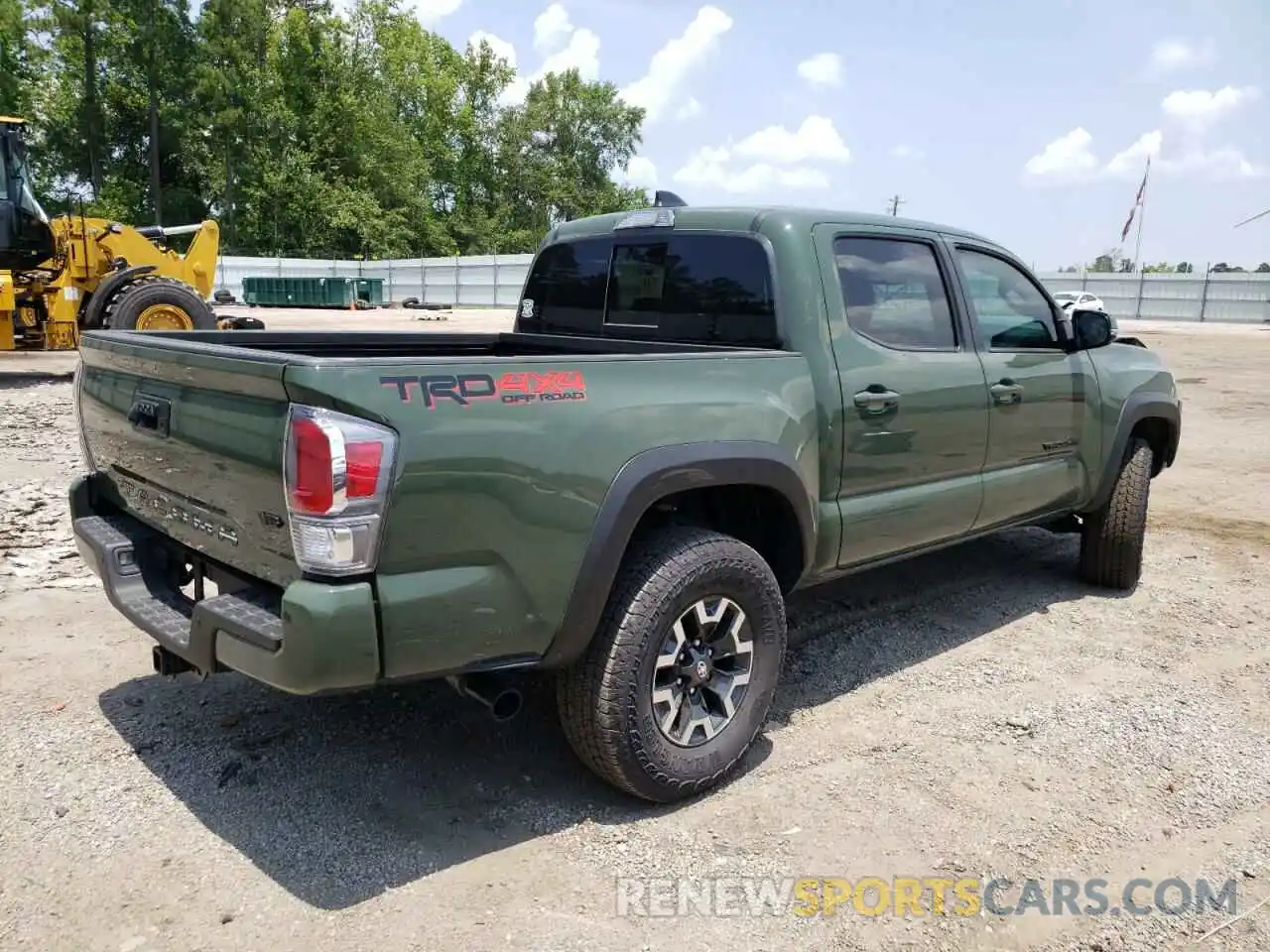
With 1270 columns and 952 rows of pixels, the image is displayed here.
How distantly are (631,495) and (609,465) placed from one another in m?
0.12

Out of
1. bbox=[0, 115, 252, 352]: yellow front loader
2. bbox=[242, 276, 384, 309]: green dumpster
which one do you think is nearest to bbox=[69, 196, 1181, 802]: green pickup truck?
bbox=[0, 115, 252, 352]: yellow front loader

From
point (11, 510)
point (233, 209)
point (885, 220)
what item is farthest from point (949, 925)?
point (233, 209)

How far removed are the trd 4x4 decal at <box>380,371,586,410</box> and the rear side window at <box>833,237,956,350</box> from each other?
1447 millimetres

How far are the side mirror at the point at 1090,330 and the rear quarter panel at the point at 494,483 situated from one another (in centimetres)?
269

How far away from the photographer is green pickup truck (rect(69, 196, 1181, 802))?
2564 mm

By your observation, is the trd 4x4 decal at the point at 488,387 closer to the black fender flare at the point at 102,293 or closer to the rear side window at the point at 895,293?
the rear side window at the point at 895,293

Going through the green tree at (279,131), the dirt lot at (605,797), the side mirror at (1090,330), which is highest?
the green tree at (279,131)

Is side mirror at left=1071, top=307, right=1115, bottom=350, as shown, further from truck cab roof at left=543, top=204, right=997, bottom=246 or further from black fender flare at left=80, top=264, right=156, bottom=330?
black fender flare at left=80, top=264, right=156, bottom=330

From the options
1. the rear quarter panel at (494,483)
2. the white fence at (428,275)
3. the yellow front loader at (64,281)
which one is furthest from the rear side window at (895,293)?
the white fence at (428,275)

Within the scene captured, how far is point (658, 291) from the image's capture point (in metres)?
4.23

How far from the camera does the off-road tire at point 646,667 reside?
120 inches

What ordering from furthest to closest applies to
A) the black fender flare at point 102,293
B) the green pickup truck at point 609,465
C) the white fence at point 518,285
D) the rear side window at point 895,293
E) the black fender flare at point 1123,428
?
the white fence at point 518,285
the black fender flare at point 102,293
the black fender flare at point 1123,428
the rear side window at point 895,293
the green pickup truck at point 609,465

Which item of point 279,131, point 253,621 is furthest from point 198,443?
point 279,131

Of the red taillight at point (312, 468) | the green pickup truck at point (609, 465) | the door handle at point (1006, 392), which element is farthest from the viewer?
the door handle at point (1006, 392)
